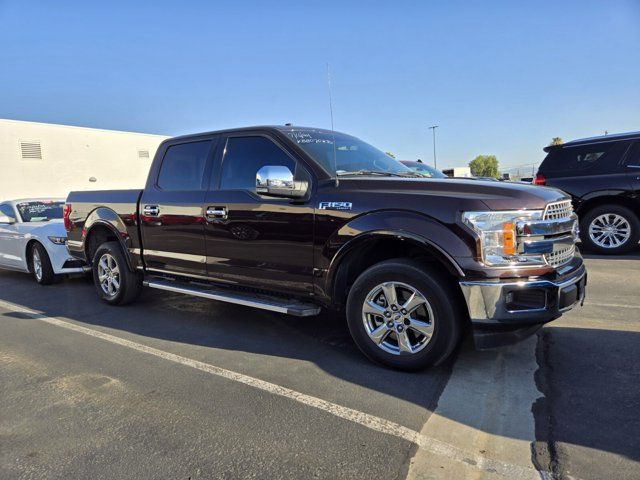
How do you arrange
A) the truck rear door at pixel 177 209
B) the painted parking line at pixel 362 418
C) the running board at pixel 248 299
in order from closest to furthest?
the painted parking line at pixel 362 418
the running board at pixel 248 299
the truck rear door at pixel 177 209

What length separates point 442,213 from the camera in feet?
11.2

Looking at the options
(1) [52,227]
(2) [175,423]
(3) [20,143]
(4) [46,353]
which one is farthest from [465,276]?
(3) [20,143]

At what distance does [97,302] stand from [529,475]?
566cm

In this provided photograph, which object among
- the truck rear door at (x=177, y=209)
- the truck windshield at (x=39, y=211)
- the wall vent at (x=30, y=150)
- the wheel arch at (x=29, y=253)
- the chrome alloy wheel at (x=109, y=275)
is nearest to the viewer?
the truck rear door at (x=177, y=209)

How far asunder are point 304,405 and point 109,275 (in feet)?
12.8

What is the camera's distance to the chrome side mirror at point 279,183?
3.96 meters

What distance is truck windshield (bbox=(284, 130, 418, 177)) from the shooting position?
4.32 meters

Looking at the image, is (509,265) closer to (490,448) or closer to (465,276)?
(465,276)

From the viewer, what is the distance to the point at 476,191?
11.2 feet

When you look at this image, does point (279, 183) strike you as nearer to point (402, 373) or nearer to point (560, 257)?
point (402, 373)

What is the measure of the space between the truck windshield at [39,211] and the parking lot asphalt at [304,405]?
3.89 meters

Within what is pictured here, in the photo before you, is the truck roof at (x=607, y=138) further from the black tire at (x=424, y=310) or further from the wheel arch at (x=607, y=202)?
the black tire at (x=424, y=310)

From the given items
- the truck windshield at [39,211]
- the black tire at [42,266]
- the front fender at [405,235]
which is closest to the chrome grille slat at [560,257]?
the front fender at [405,235]

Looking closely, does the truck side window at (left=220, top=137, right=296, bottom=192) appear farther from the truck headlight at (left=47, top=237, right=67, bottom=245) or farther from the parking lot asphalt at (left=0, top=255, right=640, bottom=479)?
the truck headlight at (left=47, top=237, right=67, bottom=245)
